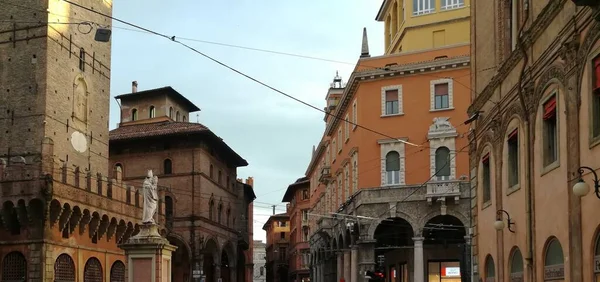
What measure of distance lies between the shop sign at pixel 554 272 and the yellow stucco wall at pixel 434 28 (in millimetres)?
28687

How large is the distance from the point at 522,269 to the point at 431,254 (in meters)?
23.7

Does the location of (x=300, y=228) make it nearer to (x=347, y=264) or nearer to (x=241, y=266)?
(x=241, y=266)

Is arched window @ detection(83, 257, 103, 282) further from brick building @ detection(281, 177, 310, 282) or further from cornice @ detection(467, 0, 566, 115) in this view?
brick building @ detection(281, 177, 310, 282)

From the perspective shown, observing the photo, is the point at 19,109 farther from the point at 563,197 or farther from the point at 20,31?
the point at 563,197

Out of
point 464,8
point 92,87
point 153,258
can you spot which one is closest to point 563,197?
point 153,258

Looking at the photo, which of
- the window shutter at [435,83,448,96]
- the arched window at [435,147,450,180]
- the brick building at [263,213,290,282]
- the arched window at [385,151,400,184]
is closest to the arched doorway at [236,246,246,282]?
the arched window at [385,151,400,184]

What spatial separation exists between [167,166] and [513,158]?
4452 centimetres

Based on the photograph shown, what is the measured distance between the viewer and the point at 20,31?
4184cm

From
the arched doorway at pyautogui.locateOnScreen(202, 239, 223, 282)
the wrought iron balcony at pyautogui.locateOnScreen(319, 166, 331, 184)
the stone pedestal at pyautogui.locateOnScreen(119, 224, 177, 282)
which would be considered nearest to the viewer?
the stone pedestal at pyautogui.locateOnScreen(119, 224, 177, 282)

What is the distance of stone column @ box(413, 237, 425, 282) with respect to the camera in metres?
36.0

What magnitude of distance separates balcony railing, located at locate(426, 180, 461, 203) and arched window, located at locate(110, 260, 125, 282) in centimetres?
1999

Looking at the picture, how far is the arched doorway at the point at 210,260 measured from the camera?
196ft

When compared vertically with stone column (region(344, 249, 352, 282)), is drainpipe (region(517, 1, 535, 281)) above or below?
above

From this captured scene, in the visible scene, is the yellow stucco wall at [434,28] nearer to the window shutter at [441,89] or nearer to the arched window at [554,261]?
the window shutter at [441,89]
